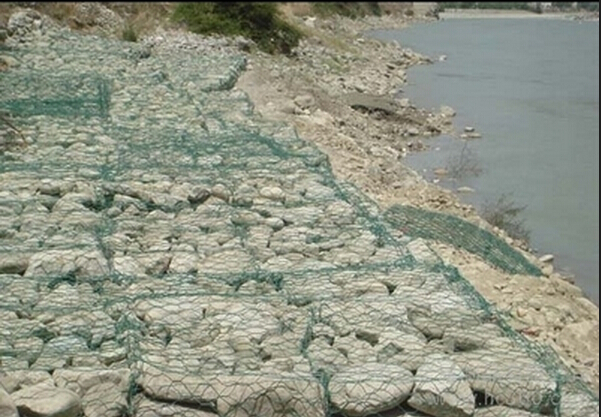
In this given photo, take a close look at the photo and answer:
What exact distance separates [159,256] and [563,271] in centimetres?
500

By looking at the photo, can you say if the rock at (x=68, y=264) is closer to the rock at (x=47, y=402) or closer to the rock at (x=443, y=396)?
the rock at (x=47, y=402)

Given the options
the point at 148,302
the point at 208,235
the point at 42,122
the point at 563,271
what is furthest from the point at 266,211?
the point at 563,271

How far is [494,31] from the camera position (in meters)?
37.8

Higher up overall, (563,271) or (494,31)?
(563,271)

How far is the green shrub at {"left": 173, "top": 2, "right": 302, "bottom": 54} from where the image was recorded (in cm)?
1738

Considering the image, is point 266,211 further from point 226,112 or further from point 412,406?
point 226,112

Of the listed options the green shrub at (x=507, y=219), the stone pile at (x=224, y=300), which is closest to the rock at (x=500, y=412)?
the stone pile at (x=224, y=300)

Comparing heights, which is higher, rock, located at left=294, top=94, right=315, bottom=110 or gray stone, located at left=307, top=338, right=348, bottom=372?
gray stone, located at left=307, top=338, right=348, bottom=372

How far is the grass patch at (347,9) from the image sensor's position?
32.8 metres

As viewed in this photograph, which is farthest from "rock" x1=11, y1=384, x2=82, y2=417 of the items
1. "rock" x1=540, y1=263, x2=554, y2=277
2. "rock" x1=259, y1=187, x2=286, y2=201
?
"rock" x1=540, y1=263, x2=554, y2=277

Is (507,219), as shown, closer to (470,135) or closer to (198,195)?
(198,195)

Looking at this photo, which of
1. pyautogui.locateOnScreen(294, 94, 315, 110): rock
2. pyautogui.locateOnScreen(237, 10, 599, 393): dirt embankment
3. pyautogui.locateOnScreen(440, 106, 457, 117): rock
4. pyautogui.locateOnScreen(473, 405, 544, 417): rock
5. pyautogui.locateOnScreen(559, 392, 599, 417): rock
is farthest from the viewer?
pyautogui.locateOnScreen(440, 106, 457, 117): rock

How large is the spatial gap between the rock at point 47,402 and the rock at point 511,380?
1455mm

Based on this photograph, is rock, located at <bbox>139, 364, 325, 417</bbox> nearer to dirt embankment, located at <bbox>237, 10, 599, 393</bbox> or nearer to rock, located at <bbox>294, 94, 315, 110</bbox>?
dirt embankment, located at <bbox>237, 10, 599, 393</bbox>
